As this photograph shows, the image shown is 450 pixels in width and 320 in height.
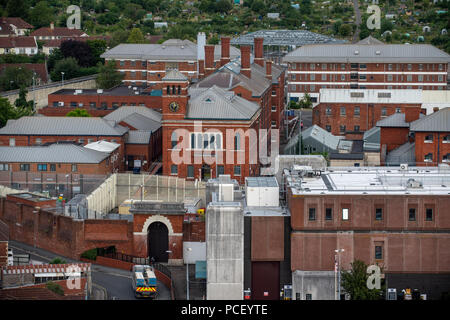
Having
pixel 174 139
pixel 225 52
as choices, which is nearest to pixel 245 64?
pixel 225 52

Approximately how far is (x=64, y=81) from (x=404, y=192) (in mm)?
77680

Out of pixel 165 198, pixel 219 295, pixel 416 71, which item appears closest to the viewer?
pixel 219 295

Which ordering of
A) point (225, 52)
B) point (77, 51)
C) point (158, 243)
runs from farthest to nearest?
point (77, 51) < point (225, 52) < point (158, 243)

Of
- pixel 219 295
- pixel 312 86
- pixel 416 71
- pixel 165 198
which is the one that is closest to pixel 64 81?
pixel 312 86

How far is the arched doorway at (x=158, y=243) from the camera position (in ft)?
203

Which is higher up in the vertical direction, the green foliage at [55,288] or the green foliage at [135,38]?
the green foliage at [135,38]

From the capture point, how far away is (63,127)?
8581 cm

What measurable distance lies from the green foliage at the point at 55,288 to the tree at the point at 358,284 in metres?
13.4

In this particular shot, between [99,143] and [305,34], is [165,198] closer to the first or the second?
[99,143]

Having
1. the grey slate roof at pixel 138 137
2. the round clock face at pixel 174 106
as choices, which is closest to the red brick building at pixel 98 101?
the grey slate roof at pixel 138 137

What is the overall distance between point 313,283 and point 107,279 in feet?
36.9

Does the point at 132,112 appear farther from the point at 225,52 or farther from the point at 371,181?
the point at 371,181

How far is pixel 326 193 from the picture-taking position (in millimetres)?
54750

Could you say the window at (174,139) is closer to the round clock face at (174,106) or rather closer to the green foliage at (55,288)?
the round clock face at (174,106)
